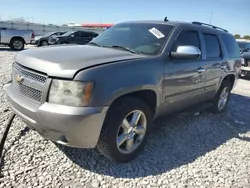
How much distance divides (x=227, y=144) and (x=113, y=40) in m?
2.53

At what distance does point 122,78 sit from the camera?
296 cm

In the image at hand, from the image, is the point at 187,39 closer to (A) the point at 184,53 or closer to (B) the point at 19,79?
(A) the point at 184,53

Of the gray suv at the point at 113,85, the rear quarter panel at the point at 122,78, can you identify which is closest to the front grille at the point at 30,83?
the gray suv at the point at 113,85

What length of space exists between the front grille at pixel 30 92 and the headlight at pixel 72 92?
24cm

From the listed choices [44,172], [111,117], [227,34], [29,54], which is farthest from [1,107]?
[227,34]

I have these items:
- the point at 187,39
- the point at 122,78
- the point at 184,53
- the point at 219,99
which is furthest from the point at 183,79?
the point at 219,99

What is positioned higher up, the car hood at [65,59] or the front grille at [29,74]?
the car hood at [65,59]

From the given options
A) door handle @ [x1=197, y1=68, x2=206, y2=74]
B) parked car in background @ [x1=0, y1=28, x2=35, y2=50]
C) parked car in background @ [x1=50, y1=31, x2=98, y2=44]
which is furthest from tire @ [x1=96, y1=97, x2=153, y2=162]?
parked car in background @ [x1=50, y1=31, x2=98, y2=44]

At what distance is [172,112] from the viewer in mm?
4137

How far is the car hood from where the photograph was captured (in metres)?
2.71

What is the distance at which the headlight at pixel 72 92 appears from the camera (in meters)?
2.66

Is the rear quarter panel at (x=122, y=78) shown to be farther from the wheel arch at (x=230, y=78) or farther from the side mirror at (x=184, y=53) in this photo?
the wheel arch at (x=230, y=78)

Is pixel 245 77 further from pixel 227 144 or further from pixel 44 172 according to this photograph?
pixel 44 172

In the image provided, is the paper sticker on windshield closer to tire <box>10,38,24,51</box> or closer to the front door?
the front door
